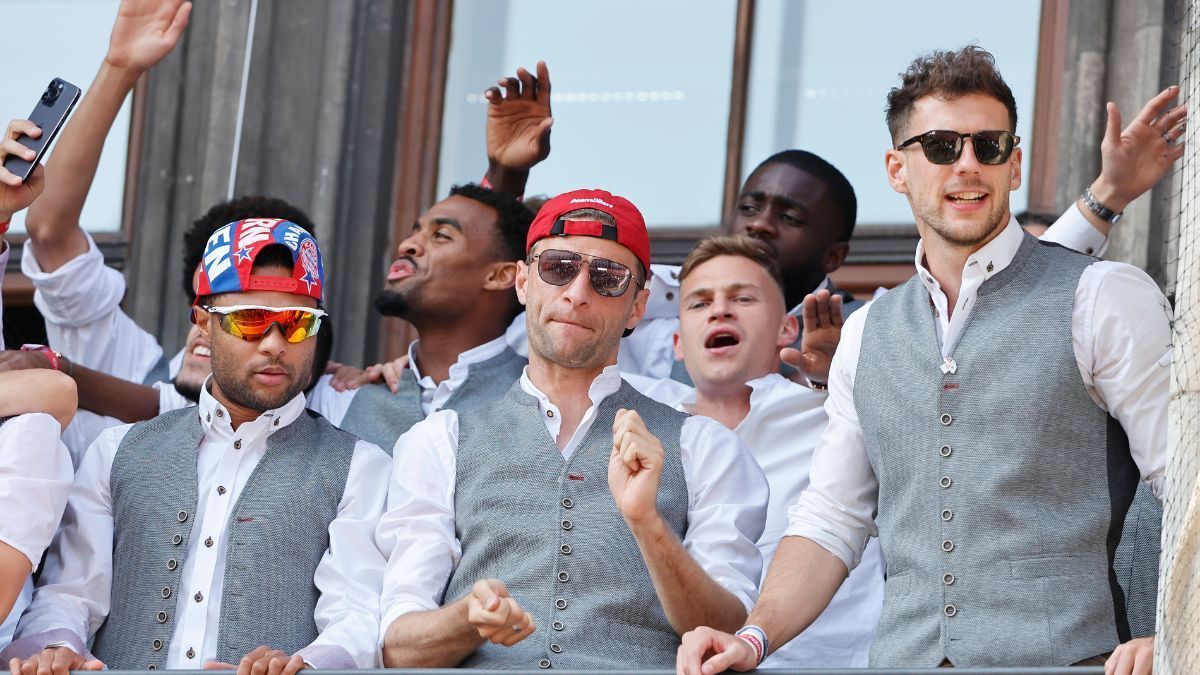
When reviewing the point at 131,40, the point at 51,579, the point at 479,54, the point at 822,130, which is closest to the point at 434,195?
the point at 479,54

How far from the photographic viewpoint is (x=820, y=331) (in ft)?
15.4

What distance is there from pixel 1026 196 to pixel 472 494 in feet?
9.42

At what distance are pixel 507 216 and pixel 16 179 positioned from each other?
1.72m

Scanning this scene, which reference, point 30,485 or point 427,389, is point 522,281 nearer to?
point 427,389

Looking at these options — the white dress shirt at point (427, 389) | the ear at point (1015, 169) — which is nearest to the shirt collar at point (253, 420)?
the white dress shirt at point (427, 389)

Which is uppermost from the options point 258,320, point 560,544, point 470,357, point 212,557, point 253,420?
point 258,320

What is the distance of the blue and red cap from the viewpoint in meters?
4.57

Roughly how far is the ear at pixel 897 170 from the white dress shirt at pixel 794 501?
940 millimetres

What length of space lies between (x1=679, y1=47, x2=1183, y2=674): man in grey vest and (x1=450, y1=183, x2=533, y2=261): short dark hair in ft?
6.23

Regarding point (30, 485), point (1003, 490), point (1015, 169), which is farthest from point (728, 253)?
point (30, 485)

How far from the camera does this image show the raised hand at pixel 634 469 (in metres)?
3.73

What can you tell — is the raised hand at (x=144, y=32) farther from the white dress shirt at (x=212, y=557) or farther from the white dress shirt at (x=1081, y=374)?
the white dress shirt at (x=1081, y=374)

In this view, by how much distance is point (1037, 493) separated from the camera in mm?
3701

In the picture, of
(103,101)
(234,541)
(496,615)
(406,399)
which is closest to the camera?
(496,615)
